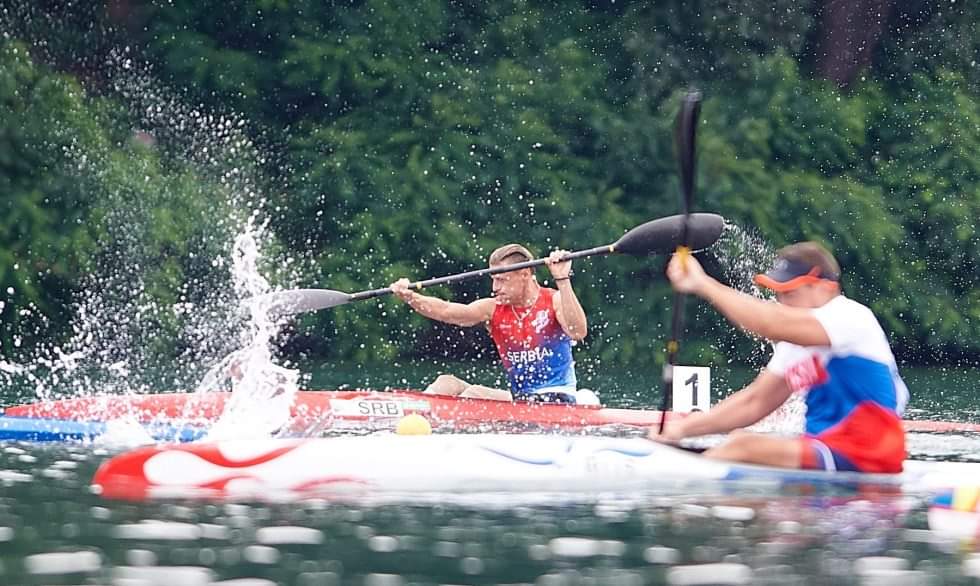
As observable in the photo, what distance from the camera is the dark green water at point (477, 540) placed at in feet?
20.8

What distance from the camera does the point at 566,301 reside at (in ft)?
38.7

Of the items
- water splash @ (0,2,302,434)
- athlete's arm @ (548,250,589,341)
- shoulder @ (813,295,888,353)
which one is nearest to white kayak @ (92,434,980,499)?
shoulder @ (813,295,888,353)

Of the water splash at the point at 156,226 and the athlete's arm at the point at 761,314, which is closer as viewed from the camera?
the athlete's arm at the point at 761,314

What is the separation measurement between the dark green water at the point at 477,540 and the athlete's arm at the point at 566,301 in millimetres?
3484

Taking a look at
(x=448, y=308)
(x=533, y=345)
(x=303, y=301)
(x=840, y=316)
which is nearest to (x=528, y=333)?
(x=533, y=345)

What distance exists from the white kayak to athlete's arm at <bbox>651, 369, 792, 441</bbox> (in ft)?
1.14

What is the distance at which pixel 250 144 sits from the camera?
72.1 feet

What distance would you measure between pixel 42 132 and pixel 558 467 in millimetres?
13121

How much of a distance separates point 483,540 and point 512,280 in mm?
5094

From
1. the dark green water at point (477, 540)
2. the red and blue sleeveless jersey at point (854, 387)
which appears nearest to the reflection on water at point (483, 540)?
the dark green water at point (477, 540)

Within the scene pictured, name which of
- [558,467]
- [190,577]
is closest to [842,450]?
[558,467]

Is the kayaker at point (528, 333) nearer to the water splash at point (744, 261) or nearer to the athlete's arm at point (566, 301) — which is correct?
the athlete's arm at point (566, 301)

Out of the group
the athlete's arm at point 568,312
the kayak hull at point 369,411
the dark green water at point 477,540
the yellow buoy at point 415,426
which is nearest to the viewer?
the dark green water at point 477,540

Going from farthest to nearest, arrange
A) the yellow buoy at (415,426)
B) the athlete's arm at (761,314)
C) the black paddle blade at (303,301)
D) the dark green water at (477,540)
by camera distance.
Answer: the black paddle blade at (303,301) < the yellow buoy at (415,426) < the athlete's arm at (761,314) < the dark green water at (477,540)
